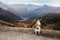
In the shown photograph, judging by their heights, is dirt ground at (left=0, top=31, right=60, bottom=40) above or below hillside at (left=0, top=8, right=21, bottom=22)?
below

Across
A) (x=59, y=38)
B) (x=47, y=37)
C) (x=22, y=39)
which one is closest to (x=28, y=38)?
(x=22, y=39)

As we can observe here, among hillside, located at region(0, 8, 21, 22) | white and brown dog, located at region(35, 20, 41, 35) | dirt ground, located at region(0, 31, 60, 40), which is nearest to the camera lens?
dirt ground, located at region(0, 31, 60, 40)

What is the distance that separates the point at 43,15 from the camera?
19.9 ft

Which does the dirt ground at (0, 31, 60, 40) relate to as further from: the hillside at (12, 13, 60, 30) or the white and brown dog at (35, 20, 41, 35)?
the hillside at (12, 13, 60, 30)

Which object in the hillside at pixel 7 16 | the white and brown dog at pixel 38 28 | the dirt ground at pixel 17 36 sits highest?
the hillside at pixel 7 16

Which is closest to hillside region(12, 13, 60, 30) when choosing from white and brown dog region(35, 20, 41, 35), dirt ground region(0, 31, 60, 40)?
white and brown dog region(35, 20, 41, 35)

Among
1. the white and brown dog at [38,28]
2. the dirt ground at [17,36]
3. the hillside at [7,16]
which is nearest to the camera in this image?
the dirt ground at [17,36]

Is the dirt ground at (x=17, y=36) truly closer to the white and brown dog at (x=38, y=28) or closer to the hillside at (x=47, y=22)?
the white and brown dog at (x=38, y=28)

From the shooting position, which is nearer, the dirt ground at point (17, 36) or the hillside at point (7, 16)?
the dirt ground at point (17, 36)

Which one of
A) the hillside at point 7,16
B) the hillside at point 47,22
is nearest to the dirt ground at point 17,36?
the hillside at point 47,22

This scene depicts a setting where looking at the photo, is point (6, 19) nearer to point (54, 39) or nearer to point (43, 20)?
point (43, 20)

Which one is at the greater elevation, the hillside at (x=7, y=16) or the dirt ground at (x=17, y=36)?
the hillside at (x=7, y=16)

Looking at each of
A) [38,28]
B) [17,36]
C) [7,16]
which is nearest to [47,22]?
[38,28]

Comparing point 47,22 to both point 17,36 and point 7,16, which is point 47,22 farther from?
point 7,16
